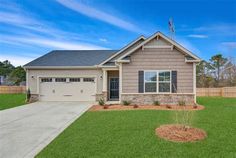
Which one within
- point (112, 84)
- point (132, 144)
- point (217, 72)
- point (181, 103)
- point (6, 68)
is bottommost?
point (132, 144)

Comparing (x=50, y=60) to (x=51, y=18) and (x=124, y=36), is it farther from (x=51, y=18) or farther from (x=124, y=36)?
(x=124, y=36)

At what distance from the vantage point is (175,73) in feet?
44.4

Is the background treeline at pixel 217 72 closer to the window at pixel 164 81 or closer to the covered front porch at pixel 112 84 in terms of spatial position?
the covered front porch at pixel 112 84

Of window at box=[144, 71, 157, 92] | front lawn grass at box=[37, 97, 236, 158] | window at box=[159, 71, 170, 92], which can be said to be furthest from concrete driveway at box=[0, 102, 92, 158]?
window at box=[159, 71, 170, 92]

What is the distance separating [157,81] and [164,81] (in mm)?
487

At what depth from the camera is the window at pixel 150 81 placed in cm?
1361

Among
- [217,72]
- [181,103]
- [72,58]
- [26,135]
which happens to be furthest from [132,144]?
[217,72]

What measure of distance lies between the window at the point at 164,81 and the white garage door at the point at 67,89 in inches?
248

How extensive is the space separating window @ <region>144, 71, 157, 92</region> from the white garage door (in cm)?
548

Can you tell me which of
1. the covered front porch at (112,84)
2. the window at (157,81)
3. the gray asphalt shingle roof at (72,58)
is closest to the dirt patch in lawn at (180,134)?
the window at (157,81)

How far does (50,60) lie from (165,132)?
49.0 ft

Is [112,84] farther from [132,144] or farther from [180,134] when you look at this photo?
[132,144]

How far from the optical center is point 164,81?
13609 mm

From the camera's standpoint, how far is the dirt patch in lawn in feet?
19.2
